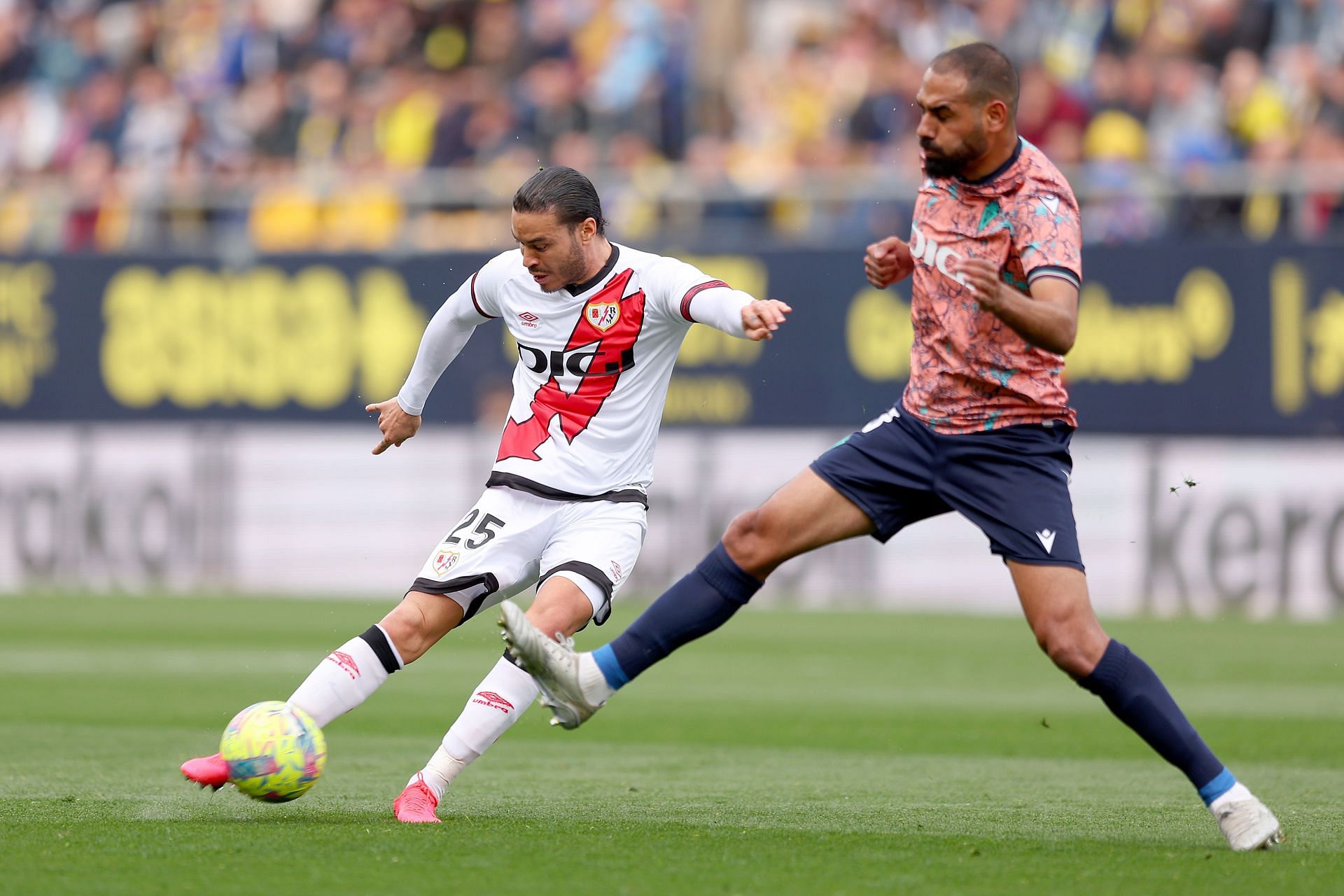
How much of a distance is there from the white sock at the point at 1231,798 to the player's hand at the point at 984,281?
1687mm

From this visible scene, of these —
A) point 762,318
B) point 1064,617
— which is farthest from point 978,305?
point 1064,617

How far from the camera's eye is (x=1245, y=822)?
19.1 feet

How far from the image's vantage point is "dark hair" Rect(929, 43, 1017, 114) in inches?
230

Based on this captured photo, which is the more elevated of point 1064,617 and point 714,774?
point 1064,617

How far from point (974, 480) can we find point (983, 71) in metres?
1.27

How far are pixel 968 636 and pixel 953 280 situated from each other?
8.68 metres

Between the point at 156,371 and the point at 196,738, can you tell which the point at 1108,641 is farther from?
the point at 156,371

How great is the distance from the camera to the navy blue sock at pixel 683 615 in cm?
614

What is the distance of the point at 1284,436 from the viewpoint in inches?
614

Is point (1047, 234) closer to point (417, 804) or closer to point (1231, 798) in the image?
point (1231, 798)

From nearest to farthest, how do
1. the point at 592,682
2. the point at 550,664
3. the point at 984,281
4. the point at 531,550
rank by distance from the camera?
1. the point at 984,281
2. the point at 550,664
3. the point at 592,682
4. the point at 531,550

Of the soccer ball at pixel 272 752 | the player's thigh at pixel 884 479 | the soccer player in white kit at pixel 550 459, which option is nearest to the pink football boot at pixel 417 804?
the soccer player in white kit at pixel 550 459

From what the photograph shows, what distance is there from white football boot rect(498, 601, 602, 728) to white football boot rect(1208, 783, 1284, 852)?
1964 mm

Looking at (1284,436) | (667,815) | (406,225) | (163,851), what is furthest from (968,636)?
(163,851)
